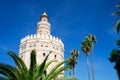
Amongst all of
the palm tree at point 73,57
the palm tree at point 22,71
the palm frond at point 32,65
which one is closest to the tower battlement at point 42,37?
the palm tree at point 73,57

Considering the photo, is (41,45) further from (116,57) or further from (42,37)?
(116,57)

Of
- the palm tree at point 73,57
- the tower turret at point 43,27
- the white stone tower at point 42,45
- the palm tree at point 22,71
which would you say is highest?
the tower turret at point 43,27

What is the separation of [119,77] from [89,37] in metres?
20.2

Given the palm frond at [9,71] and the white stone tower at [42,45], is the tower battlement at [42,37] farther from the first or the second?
the palm frond at [9,71]

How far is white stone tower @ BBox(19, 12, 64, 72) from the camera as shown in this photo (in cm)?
5906

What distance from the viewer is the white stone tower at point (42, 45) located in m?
59.1

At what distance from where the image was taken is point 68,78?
22312 millimetres

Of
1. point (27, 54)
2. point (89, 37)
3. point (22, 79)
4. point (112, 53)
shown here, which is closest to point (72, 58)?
point (89, 37)

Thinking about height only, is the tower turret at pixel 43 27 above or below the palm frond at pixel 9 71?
above

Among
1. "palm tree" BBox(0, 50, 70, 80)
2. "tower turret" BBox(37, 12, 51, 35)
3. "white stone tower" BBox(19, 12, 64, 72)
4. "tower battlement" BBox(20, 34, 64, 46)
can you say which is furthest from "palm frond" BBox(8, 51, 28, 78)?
"tower turret" BBox(37, 12, 51, 35)

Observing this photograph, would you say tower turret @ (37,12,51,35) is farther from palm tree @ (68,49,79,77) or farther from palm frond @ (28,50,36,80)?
palm frond @ (28,50,36,80)

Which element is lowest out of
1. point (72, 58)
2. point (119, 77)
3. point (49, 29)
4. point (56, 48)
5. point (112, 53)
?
point (119, 77)

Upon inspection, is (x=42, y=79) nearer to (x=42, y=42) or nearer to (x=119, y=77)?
(x=119, y=77)

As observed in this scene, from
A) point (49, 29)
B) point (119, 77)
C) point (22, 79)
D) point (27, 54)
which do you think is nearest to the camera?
point (22, 79)
